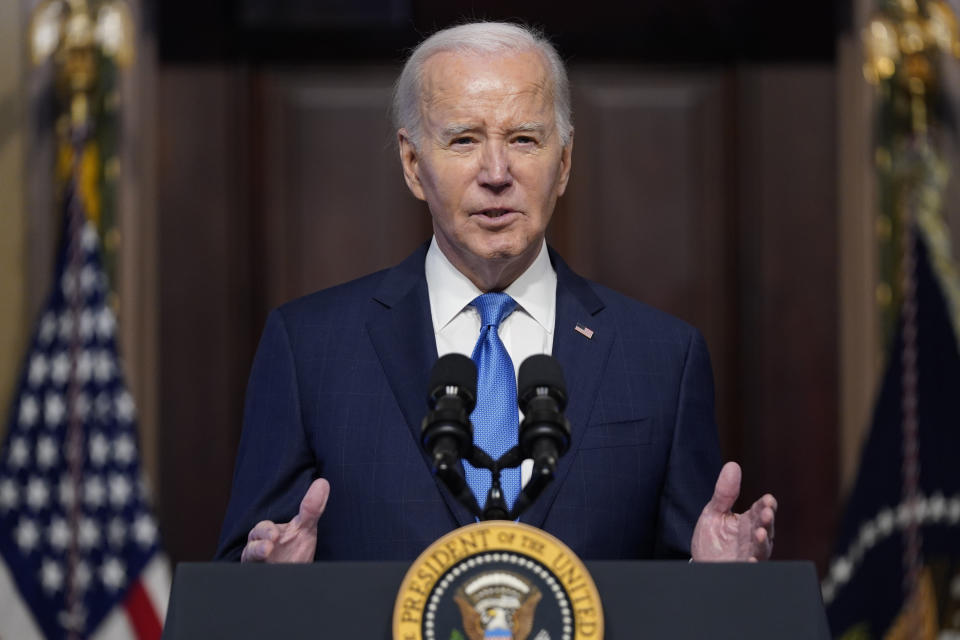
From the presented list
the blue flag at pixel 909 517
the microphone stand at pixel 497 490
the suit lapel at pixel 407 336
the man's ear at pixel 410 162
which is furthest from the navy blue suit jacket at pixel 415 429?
the blue flag at pixel 909 517

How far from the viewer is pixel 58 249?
152 inches

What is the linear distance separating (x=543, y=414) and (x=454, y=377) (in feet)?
0.38

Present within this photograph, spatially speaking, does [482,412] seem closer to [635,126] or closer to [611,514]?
[611,514]

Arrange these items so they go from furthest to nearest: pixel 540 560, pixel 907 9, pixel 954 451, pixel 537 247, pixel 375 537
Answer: pixel 907 9, pixel 954 451, pixel 537 247, pixel 375 537, pixel 540 560

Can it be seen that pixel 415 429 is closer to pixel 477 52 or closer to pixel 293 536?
pixel 293 536

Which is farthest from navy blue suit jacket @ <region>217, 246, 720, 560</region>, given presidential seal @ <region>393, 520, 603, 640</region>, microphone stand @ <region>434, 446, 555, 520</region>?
presidential seal @ <region>393, 520, 603, 640</region>

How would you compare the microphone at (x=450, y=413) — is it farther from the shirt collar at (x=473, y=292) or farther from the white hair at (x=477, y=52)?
the white hair at (x=477, y=52)

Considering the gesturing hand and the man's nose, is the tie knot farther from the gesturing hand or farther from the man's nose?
the gesturing hand

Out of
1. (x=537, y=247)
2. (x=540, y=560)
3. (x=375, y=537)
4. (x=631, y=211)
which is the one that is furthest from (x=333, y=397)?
(x=631, y=211)

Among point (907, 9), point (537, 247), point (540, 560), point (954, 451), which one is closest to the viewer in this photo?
point (540, 560)

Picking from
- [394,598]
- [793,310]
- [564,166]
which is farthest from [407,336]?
[793,310]

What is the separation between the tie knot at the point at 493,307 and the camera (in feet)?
7.15

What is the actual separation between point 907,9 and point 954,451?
47.5 inches

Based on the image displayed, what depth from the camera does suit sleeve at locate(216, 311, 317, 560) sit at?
2084 mm
